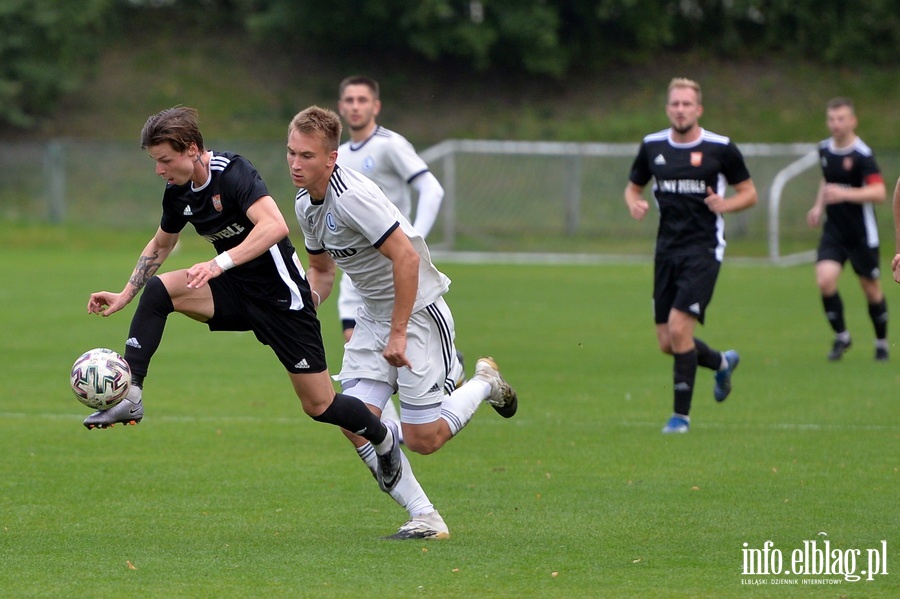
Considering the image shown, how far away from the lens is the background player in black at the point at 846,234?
12719mm

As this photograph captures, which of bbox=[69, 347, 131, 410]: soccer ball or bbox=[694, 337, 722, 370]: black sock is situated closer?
bbox=[69, 347, 131, 410]: soccer ball

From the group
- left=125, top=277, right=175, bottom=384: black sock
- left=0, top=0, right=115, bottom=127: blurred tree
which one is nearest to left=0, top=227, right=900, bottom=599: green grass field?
left=125, top=277, right=175, bottom=384: black sock

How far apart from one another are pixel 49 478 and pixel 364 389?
7.33ft

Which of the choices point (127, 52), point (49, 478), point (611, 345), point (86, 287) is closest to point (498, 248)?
point (86, 287)

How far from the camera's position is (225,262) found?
5496 mm

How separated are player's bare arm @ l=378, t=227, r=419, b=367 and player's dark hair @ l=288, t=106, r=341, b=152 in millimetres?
518

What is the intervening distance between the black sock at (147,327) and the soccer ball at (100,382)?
14 centimetres

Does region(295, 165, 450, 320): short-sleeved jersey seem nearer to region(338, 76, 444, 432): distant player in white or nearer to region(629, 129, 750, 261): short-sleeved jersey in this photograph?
region(338, 76, 444, 432): distant player in white

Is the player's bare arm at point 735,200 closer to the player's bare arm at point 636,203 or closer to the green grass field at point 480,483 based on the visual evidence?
the player's bare arm at point 636,203

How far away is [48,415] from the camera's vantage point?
9555 mm

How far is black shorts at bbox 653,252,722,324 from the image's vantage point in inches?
347

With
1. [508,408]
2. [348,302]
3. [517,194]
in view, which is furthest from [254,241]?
[517,194]

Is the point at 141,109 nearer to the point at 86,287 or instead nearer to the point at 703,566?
the point at 86,287

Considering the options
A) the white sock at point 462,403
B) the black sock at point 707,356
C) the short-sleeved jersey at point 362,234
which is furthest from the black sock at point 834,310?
the short-sleeved jersey at point 362,234
